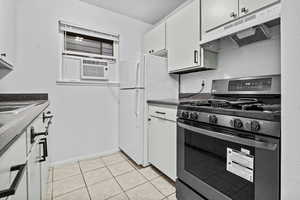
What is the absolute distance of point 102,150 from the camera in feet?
8.11

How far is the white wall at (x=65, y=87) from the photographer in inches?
75.5

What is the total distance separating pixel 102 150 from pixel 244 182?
84.8 inches

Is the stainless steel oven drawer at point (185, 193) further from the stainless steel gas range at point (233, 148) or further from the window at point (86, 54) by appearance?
the window at point (86, 54)

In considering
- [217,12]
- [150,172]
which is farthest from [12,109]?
[217,12]

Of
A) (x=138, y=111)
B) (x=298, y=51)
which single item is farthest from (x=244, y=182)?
(x=138, y=111)

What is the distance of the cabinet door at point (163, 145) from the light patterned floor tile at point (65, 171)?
1.04 m

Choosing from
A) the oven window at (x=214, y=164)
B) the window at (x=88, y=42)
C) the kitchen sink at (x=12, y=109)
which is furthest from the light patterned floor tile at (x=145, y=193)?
the window at (x=88, y=42)

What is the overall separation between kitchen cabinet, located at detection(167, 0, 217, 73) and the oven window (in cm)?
93

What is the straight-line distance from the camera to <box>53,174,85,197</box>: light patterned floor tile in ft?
5.08

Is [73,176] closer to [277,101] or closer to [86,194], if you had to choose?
[86,194]

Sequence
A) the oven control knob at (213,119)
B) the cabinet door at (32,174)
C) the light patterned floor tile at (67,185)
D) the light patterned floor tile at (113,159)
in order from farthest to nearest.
→ the light patterned floor tile at (113,159), the light patterned floor tile at (67,185), the oven control knob at (213,119), the cabinet door at (32,174)

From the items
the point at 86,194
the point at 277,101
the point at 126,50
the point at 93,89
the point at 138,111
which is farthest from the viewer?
the point at 126,50

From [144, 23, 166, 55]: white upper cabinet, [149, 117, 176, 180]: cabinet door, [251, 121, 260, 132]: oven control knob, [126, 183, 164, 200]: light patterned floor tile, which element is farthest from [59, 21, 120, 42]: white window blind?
[251, 121, 260, 132]: oven control knob

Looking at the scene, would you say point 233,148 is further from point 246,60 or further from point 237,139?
point 246,60
